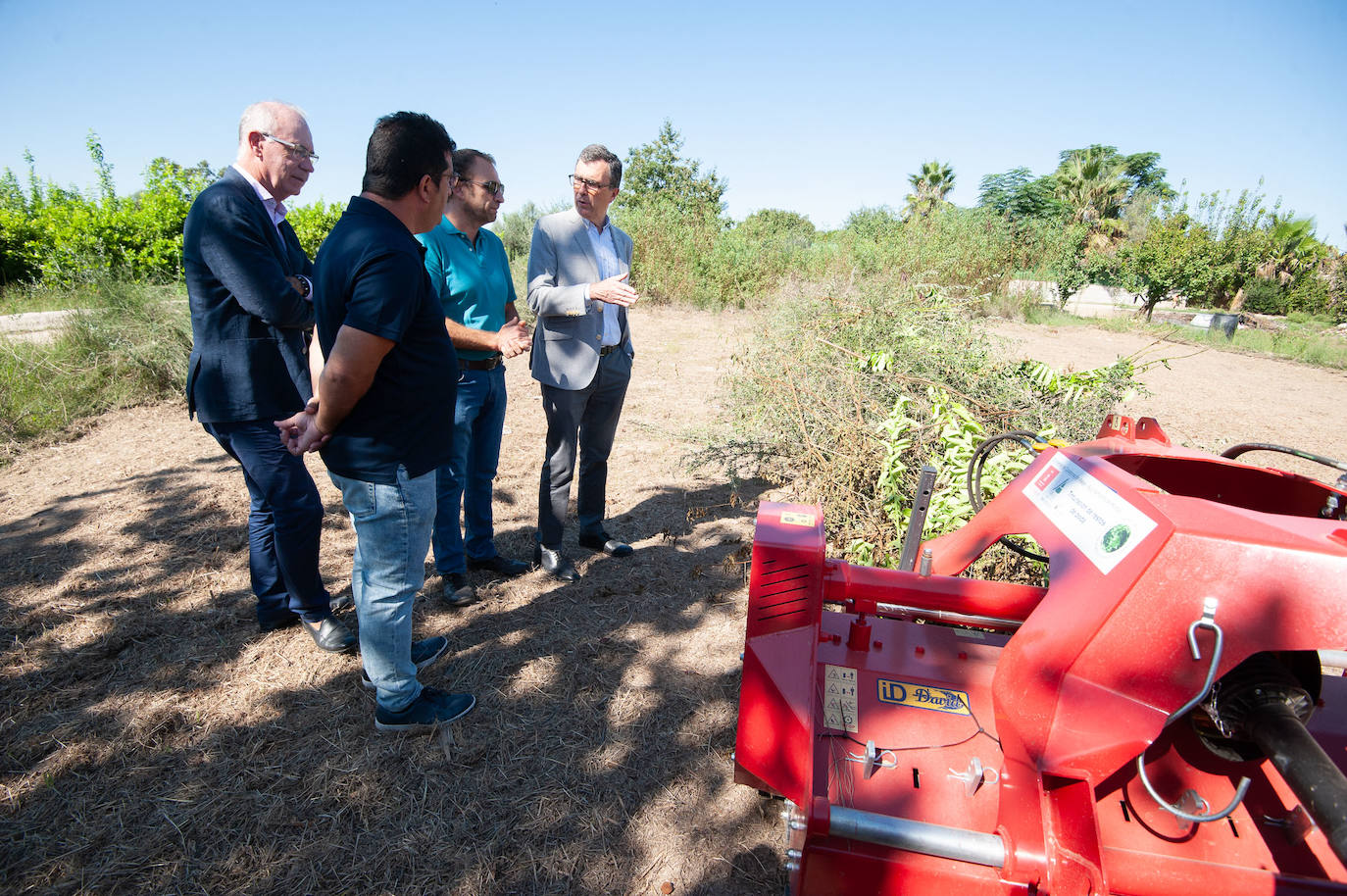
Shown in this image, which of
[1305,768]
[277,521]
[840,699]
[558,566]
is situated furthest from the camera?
[558,566]

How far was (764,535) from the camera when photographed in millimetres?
1808

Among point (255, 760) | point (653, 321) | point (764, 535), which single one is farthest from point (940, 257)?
point (255, 760)

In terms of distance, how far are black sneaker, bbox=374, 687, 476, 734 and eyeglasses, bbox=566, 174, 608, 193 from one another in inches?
91.2

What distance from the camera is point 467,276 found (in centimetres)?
284

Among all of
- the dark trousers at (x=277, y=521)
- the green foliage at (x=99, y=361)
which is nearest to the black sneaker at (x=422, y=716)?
the dark trousers at (x=277, y=521)

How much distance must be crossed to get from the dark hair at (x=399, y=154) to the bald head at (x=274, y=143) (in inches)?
31.7

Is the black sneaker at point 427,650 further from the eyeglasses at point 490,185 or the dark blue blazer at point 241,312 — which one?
the eyeglasses at point 490,185

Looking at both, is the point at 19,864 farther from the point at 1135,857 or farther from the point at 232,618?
the point at 1135,857

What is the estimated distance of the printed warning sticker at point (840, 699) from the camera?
168 cm

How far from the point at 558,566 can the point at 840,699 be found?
191 centimetres

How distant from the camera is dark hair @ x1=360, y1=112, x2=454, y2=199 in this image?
1.85 metres

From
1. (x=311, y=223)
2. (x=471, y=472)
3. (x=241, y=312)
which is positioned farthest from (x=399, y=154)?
(x=311, y=223)

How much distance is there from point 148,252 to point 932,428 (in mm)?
8914

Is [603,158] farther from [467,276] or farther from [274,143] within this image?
[274,143]
